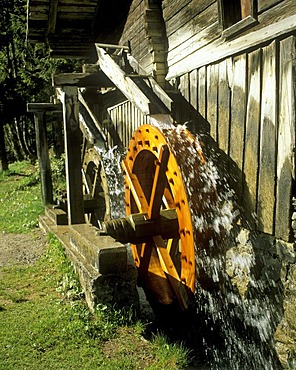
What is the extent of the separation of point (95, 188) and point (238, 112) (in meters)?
4.30

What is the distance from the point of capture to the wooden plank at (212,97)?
157 inches

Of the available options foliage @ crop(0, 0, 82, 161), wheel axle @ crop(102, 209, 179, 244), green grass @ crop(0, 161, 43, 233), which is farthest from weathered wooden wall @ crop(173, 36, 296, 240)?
foliage @ crop(0, 0, 82, 161)

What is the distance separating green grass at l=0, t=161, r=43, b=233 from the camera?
313 inches

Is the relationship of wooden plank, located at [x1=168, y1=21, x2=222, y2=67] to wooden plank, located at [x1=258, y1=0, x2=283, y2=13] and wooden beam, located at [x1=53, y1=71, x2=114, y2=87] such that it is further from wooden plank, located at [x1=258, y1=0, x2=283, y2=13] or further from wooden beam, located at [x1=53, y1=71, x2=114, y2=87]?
wooden beam, located at [x1=53, y1=71, x2=114, y2=87]

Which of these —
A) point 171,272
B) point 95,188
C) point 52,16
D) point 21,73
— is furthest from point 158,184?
point 21,73

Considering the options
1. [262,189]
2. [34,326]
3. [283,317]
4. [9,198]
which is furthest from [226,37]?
[9,198]

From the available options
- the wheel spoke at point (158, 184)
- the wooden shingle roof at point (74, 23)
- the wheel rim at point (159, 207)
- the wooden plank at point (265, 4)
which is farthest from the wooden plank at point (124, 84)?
the wooden shingle roof at point (74, 23)

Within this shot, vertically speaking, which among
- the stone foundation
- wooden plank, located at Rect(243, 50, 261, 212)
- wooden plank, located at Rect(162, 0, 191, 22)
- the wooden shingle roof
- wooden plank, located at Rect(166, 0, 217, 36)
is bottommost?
the stone foundation

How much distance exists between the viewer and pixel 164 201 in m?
5.46

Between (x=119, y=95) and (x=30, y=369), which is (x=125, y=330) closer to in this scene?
(x=30, y=369)

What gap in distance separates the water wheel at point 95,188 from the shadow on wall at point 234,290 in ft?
8.98

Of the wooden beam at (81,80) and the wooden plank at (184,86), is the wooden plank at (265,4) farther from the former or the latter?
the wooden beam at (81,80)

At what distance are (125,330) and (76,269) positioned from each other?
1.13m

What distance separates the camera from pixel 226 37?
12.2 ft
